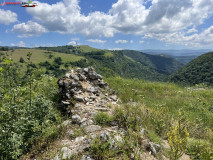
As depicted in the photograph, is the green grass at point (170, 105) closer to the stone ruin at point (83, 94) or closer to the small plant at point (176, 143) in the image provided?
the small plant at point (176, 143)

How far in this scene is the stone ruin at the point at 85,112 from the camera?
11.1ft

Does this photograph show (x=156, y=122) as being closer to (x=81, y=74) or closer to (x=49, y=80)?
(x=81, y=74)

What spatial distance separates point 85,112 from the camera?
536cm

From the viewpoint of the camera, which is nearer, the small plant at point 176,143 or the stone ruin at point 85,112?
the small plant at point 176,143

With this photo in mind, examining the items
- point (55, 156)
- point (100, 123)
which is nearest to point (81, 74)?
point (100, 123)

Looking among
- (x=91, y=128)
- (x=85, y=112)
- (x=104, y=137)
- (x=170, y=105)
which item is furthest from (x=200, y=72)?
(x=104, y=137)

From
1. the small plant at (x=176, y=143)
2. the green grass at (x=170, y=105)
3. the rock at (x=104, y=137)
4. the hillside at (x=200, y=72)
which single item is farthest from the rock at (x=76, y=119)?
the hillside at (x=200, y=72)

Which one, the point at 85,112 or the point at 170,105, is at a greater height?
the point at 85,112

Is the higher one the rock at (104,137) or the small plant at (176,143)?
the small plant at (176,143)

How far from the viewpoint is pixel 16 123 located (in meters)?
3.49

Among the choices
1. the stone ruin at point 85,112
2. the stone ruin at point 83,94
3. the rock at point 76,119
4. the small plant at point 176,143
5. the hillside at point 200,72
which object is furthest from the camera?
the hillside at point 200,72

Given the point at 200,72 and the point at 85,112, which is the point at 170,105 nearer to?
the point at 85,112

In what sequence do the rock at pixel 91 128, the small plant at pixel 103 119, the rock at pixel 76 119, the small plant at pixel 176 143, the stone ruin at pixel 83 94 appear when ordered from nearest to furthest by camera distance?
1. the small plant at pixel 176 143
2. the rock at pixel 91 128
3. the small plant at pixel 103 119
4. the rock at pixel 76 119
5. the stone ruin at pixel 83 94

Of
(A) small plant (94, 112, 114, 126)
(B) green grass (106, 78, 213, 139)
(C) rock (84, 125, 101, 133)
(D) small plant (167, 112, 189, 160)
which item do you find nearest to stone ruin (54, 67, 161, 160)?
(C) rock (84, 125, 101, 133)
